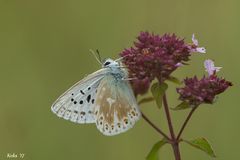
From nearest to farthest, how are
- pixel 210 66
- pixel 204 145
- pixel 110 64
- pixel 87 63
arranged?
1. pixel 204 145
2. pixel 210 66
3. pixel 110 64
4. pixel 87 63

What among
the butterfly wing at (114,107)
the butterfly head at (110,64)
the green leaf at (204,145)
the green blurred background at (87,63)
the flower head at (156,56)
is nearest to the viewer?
the green leaf at (204,145)

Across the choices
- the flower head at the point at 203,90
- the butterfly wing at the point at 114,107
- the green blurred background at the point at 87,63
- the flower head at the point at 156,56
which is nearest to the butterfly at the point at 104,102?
the butterfly wing at the point at 114,107

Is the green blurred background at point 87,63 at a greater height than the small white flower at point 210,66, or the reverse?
the green blurred background at point 87,63

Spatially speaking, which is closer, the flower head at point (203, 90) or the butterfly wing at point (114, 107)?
the flower head at point (203, 90)

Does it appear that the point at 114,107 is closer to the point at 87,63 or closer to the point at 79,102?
the point at 79,102

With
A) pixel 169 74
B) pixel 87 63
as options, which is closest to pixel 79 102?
pixel 169 74

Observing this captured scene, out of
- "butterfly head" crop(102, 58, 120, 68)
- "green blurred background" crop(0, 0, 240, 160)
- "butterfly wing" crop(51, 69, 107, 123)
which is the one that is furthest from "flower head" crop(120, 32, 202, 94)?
"green blurred background" crop(0, 0, 240, 160)

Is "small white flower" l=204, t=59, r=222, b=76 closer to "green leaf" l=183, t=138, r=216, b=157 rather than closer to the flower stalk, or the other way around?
the flower stalk

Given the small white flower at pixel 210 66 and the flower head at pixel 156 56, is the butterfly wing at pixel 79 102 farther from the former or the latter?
the small white flower at pixel 210 66
